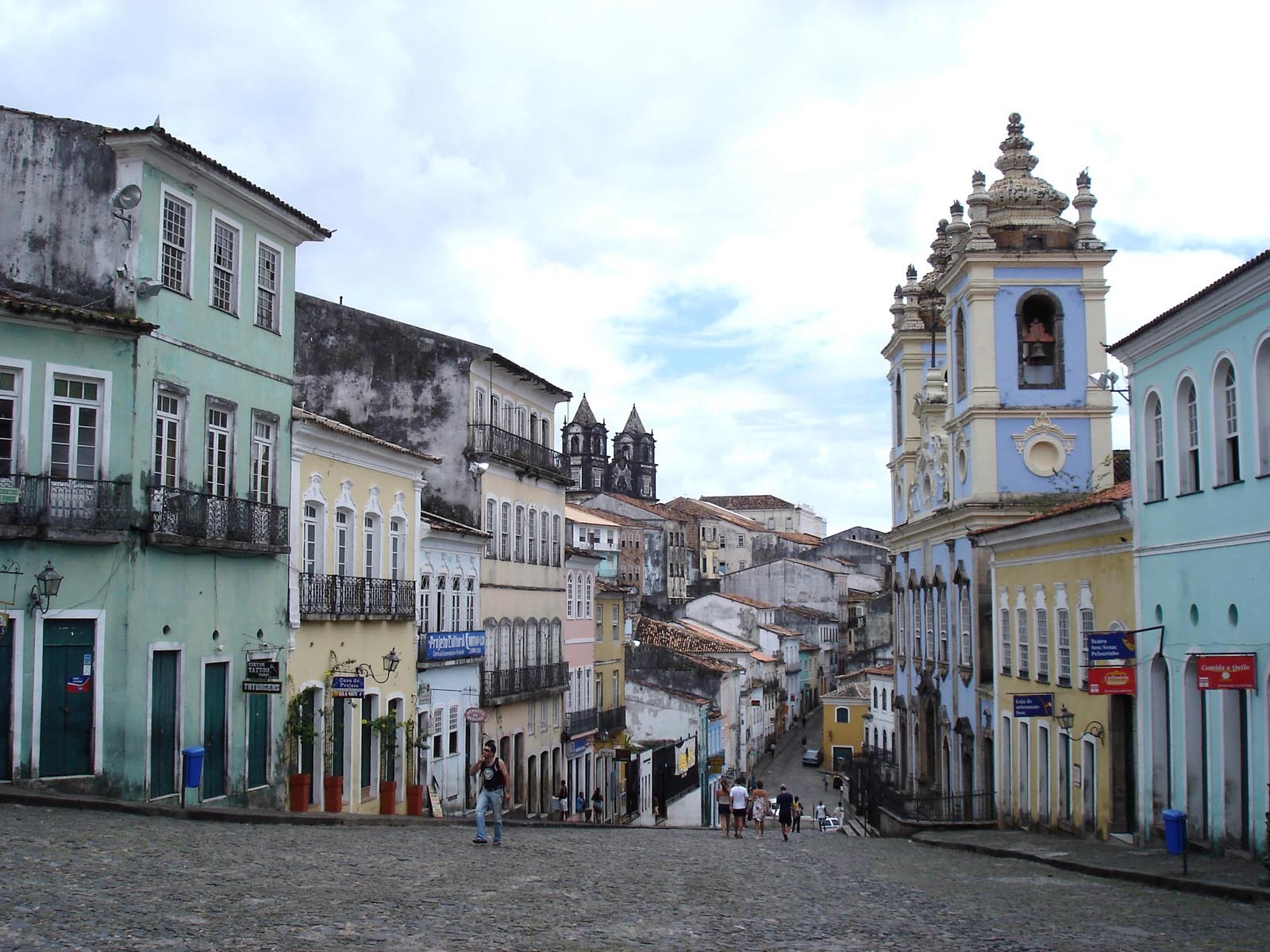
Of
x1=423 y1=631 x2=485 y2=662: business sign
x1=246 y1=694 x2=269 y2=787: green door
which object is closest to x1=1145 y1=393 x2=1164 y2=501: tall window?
x1=246 y1=694 x2=269 y2=787: green door

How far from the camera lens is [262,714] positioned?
993 inches

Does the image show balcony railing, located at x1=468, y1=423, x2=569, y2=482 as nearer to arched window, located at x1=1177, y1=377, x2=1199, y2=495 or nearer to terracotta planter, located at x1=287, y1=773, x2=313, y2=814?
terracotta planter, located at x1=287, y1=773, x2=313, y2=814

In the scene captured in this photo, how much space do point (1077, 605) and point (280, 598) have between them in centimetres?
1466

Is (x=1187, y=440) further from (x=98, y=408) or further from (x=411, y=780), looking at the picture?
(x=411, y=780)

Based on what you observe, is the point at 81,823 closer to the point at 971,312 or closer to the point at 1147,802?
the point at 1147,802

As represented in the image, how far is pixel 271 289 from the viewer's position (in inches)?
1021

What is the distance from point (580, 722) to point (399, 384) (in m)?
14.3

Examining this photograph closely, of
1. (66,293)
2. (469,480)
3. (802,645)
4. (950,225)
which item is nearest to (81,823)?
(66,293)

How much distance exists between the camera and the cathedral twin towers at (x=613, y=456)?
17288 cm

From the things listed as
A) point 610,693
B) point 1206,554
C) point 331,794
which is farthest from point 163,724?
point 610,693

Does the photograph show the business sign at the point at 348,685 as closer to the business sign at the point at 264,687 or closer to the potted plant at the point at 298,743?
the potted plant at the point at 298,743

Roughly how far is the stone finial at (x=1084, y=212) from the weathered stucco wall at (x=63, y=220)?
2580cm

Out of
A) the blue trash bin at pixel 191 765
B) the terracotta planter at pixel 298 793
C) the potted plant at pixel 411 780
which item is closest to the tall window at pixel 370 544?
the potted plant at pixel 411 780

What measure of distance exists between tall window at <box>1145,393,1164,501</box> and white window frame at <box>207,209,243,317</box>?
47.9ft
